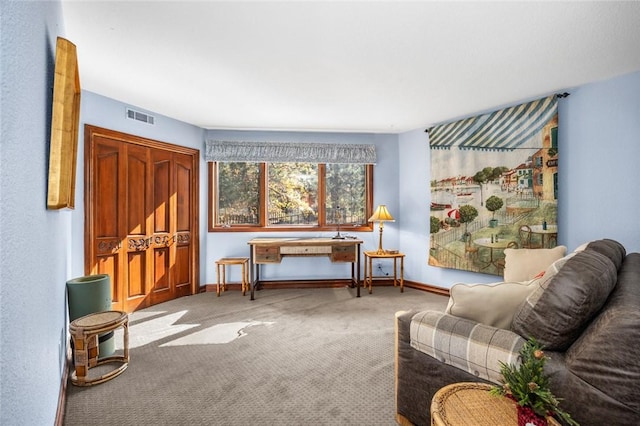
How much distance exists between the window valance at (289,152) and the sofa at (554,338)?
11.1 ft

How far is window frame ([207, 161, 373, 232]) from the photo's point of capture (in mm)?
4641

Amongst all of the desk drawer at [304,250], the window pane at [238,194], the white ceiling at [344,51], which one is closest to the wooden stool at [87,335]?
the white ceiling at [344,51]

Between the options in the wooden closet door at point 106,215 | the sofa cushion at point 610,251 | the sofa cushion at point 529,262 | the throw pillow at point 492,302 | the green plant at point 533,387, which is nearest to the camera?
the green plant at point 533,387

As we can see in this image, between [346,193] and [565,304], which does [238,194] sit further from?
[565,304]

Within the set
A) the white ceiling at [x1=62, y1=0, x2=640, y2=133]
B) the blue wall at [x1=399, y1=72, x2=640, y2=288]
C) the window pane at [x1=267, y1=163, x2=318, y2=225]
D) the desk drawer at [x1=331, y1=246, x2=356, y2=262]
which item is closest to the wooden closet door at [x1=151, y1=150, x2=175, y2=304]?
the white ceiling at [x1=62, y1=0, x2=640, y2=133]

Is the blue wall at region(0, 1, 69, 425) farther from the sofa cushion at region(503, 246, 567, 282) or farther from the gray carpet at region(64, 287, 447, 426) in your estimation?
the sofa cushion at region(503, 246, 567, 282)

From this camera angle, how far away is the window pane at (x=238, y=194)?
15.5 feet

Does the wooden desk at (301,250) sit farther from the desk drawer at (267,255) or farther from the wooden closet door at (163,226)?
the wooden closet door at (163,226)

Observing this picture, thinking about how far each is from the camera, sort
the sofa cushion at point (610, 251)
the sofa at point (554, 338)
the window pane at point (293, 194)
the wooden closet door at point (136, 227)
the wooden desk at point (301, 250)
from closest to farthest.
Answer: the sofa at point (554, 338)
the sofa cushion at point (610, 251)
the wooden closet door at point (136, 227)
the wooden desk at point (301, 250)
the window pane at point (293, 194)

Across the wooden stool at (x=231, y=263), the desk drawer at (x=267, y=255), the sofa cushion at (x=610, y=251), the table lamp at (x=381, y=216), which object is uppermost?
the table lamp at (x=381, y=216)

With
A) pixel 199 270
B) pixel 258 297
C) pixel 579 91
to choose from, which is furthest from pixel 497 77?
pixel 199 270

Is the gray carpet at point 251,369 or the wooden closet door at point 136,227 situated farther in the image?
the wooden closet door at point 136,227

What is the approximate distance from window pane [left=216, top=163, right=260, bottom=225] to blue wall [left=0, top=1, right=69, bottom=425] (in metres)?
3.25

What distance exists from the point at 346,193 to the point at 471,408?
158 inches
